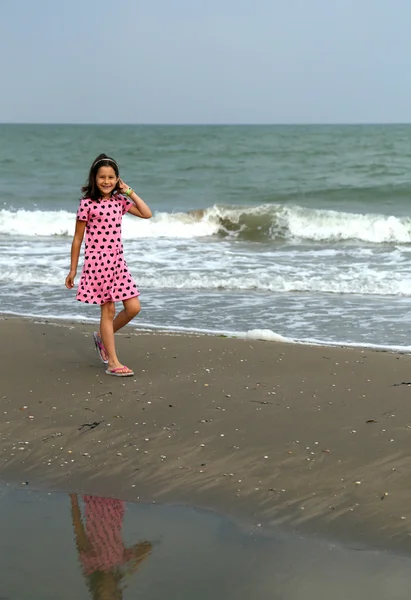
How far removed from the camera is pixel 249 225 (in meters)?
16.8

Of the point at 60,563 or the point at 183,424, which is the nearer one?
the point at 60,563

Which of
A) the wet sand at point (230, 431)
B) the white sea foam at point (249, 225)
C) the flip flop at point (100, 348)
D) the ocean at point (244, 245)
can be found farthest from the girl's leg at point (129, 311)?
the white sea foam at point (249, 225)

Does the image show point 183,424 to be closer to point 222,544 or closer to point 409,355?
point 222,544

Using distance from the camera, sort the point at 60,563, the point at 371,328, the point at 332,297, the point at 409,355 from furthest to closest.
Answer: the point at 332,297 < the point at 371,328 < the point at 409,355 < the point at 60,563

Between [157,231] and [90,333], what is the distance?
31.6 feet

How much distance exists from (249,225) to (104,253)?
11656 millimetres

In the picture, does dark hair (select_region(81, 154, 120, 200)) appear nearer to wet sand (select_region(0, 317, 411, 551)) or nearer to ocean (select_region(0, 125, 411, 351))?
wet sand (select_region(0, 317, 411, 551))

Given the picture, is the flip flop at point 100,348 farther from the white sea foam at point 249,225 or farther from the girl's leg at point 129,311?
the white sea foam at point 249,225

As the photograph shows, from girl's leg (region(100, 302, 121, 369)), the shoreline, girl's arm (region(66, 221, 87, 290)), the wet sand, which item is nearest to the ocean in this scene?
the shoreline

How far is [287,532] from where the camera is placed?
3.22 metres

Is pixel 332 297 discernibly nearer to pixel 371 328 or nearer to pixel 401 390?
pixel 371 328

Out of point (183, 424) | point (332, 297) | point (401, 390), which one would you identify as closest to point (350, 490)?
point (183, 424)

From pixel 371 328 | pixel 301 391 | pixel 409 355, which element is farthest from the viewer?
pixel 371 328

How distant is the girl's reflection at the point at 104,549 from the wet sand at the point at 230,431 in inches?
7.5
